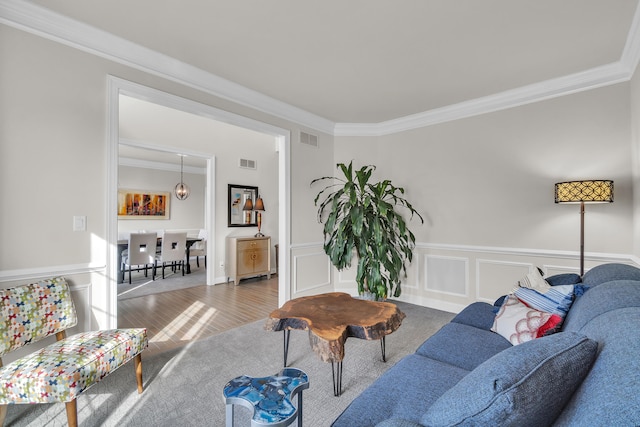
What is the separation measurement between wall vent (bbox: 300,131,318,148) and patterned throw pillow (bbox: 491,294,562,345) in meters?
3.04

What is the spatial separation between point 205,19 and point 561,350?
8.87 ft

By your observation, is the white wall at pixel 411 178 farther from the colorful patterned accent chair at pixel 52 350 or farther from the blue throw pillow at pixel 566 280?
the blue throw pillow at pixel 566 280


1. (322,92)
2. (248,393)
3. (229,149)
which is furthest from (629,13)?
(229,149)

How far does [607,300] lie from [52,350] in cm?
280

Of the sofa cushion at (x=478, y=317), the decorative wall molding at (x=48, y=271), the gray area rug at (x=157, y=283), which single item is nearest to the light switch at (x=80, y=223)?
the decorative wall molding at (x=48, y=271)

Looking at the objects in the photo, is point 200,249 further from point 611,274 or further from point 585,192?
point 611,274

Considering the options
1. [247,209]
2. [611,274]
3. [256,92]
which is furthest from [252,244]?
[611,274]

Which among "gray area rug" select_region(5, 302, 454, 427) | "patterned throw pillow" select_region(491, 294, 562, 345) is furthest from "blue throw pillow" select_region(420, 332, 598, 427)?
"gray area rug" select_region(5, 302, 454, 427)

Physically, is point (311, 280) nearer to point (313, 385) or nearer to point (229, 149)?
point (313, 385)

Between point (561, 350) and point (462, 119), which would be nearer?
point (561, 350)

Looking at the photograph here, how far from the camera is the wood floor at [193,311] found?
10.4 feet

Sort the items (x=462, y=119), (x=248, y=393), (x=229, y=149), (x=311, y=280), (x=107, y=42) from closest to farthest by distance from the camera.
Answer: (x=248, y=393) → (x=107, y=42) → (x=462, y=119) → (x=311, y=280) → (x=229, y=149)

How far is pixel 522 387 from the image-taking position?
2.28 feet

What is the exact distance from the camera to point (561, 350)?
0.80 metres
